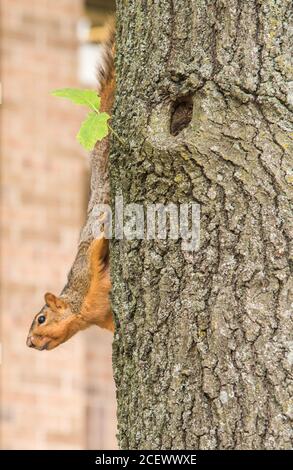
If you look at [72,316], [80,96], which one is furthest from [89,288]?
[80,96]

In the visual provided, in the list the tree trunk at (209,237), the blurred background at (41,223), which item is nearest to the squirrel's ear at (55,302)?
the tree trunk at (209,237)

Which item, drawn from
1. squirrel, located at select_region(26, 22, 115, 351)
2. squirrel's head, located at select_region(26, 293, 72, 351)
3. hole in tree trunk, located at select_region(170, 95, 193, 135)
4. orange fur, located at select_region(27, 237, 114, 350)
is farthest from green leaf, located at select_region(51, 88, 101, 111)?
squirrel's head, located at select_region(26, 293, 72, 351)

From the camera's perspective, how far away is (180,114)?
7.82 ft

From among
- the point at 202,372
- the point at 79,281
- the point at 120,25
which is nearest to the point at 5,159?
the point at 79,281

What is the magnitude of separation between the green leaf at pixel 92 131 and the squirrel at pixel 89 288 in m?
0.60

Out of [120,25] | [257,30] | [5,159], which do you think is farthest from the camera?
[5,159]

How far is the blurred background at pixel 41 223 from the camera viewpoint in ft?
21.0

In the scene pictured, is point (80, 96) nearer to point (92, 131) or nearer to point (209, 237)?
point (92, 131)

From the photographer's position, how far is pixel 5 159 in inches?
261

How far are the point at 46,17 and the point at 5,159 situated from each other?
0.92 meters

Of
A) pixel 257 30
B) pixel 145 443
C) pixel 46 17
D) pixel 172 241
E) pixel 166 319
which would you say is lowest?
pixel 145 443

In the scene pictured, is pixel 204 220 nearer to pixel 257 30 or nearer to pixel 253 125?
pixel 253 125

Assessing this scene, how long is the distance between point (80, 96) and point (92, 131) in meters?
0.09

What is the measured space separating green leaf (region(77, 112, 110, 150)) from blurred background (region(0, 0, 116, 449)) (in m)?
4.03
